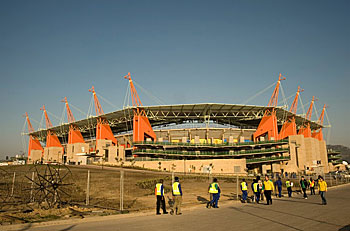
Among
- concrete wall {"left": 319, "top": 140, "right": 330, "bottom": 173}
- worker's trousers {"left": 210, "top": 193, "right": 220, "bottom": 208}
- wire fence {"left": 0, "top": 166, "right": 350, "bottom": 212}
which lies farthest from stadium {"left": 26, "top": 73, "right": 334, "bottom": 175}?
worker's trousers {"left": 210, "top": 193, "right": 220, "bottom": 208}

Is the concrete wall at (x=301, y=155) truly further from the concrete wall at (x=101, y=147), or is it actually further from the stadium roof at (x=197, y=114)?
the concrete wall at (x=101, y=147)

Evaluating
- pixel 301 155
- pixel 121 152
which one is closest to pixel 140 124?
pixel 121 152

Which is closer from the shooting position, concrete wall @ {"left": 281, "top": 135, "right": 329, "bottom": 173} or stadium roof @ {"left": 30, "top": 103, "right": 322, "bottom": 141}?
stadium roof @ {"left": 30, "top": 103, "right": 322, "bottom": 141}

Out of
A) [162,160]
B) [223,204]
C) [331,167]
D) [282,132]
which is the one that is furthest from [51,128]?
[331,167]

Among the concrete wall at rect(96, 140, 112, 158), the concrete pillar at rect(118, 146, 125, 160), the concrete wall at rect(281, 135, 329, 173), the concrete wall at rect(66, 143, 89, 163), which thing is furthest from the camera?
the concrete wall at rect(66, 143, 89, 163)

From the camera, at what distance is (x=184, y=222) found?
10836mm

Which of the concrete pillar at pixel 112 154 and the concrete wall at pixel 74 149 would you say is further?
the concrete wall at pixel 74 149

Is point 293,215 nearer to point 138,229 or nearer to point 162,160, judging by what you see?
point 138,229

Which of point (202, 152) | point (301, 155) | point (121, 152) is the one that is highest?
point (121, 152)

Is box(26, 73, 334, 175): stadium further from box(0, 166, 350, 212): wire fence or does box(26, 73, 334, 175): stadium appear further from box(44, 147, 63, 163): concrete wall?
box(0, 166, 350, 212): wire fence

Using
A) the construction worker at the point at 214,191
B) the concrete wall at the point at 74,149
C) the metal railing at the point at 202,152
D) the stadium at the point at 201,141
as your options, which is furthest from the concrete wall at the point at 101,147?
the construction worker at the point at 214,191

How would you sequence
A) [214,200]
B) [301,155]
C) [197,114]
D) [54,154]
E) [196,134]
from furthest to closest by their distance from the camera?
[54,154], [301,155], [197,114], [196,134], [214,200]

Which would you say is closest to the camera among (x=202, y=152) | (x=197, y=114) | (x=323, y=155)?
(x=202, y=152)

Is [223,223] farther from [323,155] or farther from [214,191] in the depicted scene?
[323,155]
